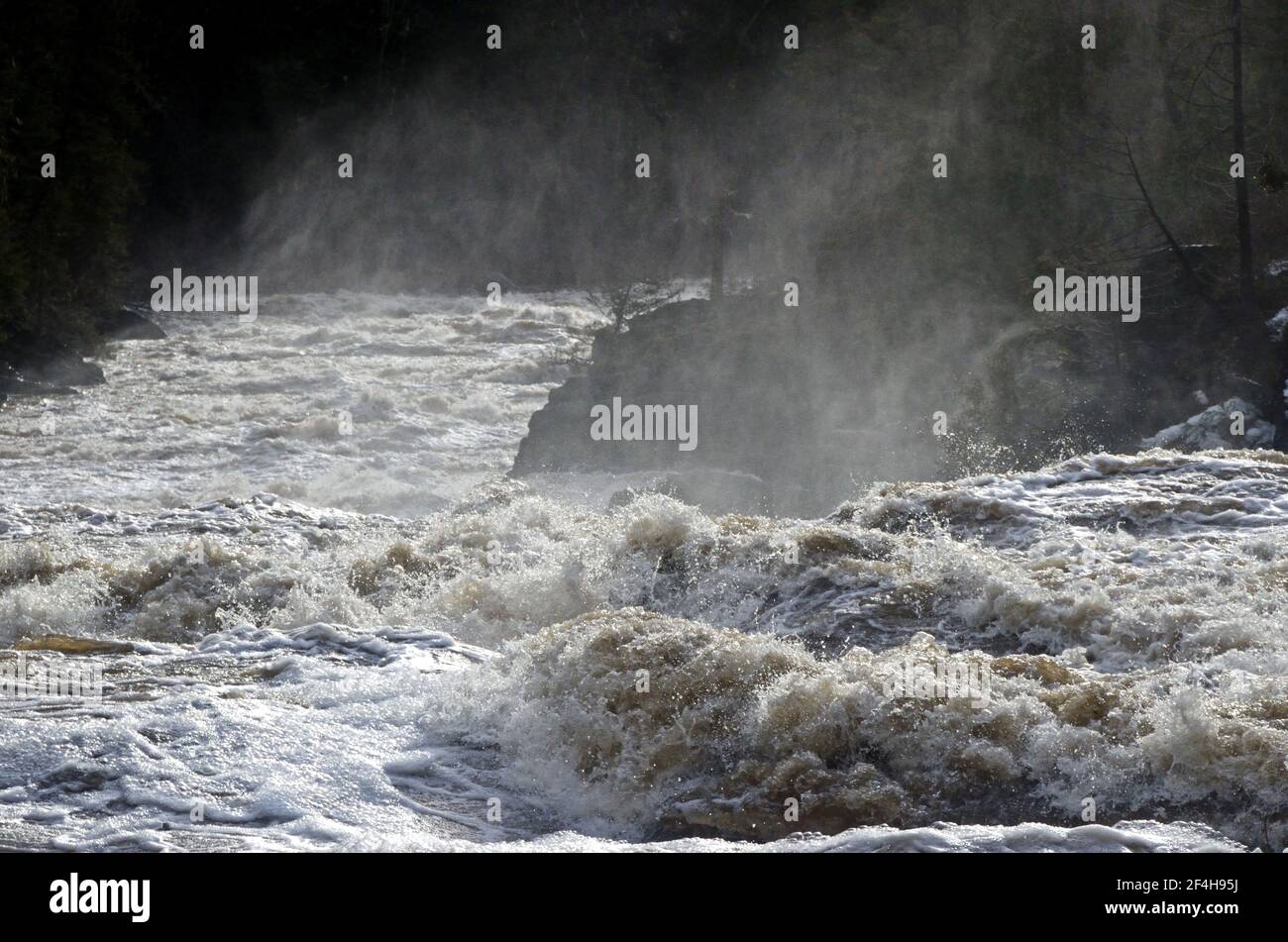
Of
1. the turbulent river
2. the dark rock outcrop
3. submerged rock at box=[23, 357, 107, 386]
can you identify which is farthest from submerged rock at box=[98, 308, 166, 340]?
the turbulent river

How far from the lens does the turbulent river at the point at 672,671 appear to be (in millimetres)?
6613

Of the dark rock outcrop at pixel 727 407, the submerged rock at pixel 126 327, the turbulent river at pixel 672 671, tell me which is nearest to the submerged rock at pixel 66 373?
the submerged rock at pixel 126 327

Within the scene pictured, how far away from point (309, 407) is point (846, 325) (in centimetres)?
1122

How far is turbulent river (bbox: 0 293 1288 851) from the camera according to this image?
6613 mm

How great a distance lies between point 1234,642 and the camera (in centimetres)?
873

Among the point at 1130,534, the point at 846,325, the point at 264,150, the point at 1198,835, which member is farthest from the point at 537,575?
the point at 264,150

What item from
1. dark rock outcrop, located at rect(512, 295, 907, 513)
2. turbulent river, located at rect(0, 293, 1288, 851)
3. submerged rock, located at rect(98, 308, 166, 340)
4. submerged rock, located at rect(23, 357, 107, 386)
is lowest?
turbulent river, located at rect(0, 293, 1288, 851)

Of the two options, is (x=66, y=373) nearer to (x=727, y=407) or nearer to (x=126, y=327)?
(x=126, y=327)

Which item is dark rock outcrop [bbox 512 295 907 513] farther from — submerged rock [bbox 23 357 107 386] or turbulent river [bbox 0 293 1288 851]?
submerged rock [bbox 23 357 107 386]

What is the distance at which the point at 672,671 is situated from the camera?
806 centimetres

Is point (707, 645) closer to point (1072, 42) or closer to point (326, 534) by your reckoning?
point (326, 534)

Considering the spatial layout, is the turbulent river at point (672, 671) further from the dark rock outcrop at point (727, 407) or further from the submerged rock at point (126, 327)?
the submerged rock at point (126, 327)

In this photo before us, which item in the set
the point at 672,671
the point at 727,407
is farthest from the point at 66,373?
the point at 672,671
